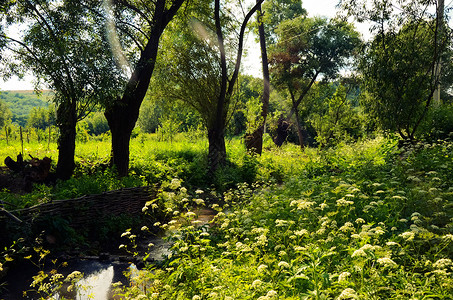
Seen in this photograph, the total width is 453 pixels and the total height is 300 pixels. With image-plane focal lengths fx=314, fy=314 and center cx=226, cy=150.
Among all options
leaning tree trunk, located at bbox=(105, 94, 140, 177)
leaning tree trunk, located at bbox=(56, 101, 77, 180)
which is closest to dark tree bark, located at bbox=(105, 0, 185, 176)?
leaning tree trunk, located at bbox=(105, 94, 140, 177)

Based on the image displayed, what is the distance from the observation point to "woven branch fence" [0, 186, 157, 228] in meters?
6.22

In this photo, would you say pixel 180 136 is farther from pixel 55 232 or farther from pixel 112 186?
pixel 55 232

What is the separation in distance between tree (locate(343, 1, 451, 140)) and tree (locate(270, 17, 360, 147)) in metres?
14.5

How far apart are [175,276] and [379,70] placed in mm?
10677

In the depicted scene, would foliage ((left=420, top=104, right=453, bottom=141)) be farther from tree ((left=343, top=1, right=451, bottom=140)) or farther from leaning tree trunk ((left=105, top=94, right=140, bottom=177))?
leaning tree trunk ((left=105, top=94, right=140, bottom=177))

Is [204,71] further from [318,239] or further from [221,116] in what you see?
[318,239]

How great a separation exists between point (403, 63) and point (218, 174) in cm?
796

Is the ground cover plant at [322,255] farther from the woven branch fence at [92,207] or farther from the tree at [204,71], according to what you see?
the tree at [204,71]

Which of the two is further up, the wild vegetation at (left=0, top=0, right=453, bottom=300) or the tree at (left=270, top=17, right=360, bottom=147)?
the tree at (left=270, top=17, right=360, bottom=147)

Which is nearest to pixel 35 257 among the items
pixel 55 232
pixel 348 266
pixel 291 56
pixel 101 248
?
pixel 55 232

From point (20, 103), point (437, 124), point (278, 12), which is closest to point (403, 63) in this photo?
point (437, 124)

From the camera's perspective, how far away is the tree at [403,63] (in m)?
11.2

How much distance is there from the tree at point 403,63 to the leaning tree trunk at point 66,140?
1054 centimetres

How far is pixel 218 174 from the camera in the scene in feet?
42.4
